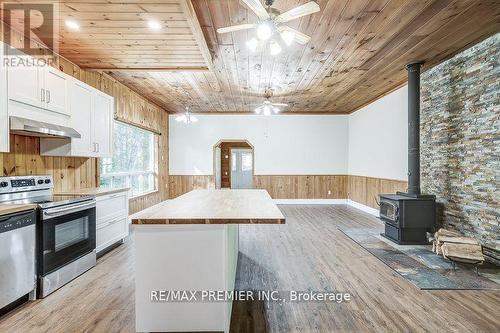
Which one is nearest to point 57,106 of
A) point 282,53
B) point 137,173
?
point 282,53

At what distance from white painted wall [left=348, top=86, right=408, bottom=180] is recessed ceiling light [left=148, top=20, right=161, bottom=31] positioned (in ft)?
15.2

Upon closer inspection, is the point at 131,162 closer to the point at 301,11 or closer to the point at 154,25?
the point at 154,25

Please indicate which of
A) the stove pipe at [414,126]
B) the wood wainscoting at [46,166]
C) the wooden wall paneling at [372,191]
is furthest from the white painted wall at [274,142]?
the wood wainscoting at [46,166]

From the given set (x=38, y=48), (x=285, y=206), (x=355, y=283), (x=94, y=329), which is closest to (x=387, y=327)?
(x=355, y=283)

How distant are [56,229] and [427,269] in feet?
13.7

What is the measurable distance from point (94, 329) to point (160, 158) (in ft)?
18.3

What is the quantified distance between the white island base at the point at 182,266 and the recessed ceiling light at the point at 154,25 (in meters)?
2.08

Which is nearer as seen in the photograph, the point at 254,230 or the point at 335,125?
the point at 254,230

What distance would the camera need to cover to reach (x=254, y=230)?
15.6 ft

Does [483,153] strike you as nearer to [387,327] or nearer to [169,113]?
[387,327]

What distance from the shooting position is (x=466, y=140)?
140 inches

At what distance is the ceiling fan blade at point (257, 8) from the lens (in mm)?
2120

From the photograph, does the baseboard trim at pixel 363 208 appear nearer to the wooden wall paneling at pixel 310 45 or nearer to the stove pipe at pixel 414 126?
the stove pipe at pixel 414 126

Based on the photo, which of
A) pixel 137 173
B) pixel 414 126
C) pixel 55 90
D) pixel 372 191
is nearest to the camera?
pixel 55 90
